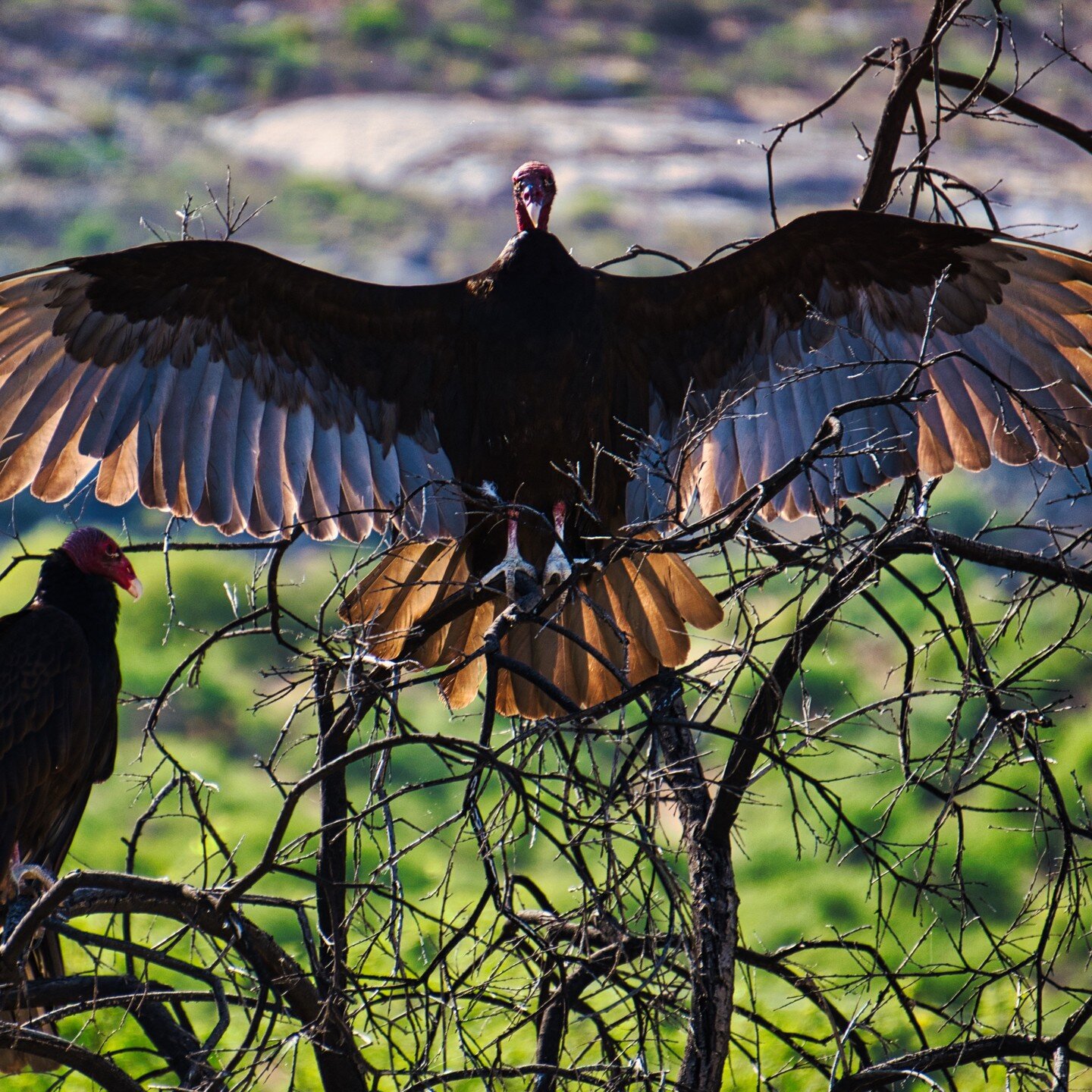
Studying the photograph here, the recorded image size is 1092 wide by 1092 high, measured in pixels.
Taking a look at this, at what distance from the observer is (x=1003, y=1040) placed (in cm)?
233

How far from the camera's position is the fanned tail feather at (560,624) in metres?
3.06

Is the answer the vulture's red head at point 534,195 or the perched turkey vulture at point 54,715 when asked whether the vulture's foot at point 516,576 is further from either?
the perched turkey vulture at point 54,715

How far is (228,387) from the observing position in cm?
346

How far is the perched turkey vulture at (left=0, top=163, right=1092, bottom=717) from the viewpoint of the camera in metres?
3.19

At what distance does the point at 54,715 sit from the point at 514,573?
1044mm

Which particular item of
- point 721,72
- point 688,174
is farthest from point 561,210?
point 721,72

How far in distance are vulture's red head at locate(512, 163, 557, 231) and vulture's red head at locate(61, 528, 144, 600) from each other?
4.07 ft

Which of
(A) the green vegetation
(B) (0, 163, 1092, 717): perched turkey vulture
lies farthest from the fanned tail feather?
(A) the green vegetation

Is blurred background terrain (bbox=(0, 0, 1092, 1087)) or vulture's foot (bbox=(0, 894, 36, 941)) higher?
blurred background terrain (bbox=(0, 0, 1092, 1087))

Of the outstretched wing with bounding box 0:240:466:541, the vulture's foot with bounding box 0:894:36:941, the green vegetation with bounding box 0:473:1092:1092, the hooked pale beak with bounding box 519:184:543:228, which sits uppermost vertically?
the green vegetation with bounding box 0:473:1092:1092

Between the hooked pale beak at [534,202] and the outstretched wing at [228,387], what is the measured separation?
0.24 metres

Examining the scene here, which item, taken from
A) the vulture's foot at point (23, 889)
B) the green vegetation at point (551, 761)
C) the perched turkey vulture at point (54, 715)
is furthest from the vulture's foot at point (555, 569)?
the green vegetation at point (551, 761)

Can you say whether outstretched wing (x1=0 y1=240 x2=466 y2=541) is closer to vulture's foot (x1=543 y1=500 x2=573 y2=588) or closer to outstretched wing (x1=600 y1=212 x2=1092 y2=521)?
vulture's foot (x1=543 y1=500 x2=573 y2=588)

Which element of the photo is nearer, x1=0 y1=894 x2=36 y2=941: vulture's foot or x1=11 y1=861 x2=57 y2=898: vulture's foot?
x1=0 y1=894 x2=36 y2=941: vulture's foot
